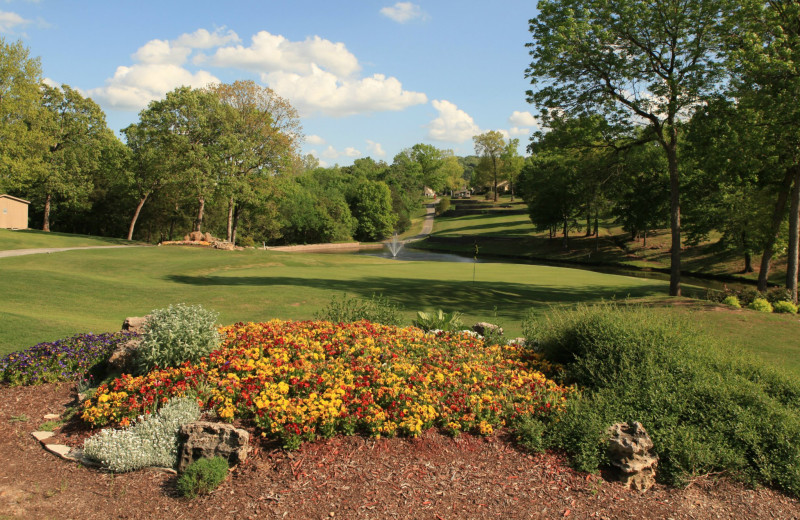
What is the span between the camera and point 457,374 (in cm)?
773

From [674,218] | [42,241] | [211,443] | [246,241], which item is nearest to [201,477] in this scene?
[211,443]

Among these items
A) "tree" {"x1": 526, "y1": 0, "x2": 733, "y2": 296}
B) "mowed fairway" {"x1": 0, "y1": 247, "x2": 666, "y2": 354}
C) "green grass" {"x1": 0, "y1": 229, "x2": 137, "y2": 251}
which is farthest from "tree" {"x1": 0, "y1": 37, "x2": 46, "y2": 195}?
"tree" {"x1": 526, "y1": 0, "x2": 733, "y2": 296}

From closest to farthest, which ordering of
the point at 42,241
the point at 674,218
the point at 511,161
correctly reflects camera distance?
the point at 674,218, the point at 42,241, the point at 511,161

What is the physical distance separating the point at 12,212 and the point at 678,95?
5256cm

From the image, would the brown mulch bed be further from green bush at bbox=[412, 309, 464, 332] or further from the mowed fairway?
the mowed fairway

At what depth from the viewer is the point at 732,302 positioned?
57.2ft

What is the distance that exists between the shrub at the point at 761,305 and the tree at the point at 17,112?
155 feet

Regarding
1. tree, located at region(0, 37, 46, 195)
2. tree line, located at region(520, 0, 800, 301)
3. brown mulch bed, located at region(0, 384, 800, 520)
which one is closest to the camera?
brown mulch bed, located at region(0, 384, 800, 520)

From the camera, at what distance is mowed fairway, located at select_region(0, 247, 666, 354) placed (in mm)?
13688

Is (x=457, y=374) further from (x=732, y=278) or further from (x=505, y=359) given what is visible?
(x=732, y=278)

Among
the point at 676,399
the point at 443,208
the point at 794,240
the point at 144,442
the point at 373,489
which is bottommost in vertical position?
the point at 373,489

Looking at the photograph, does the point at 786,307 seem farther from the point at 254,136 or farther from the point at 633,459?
the point at 254,136

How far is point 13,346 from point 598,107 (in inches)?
835

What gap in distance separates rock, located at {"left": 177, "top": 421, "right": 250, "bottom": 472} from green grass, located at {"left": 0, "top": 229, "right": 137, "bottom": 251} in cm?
3279
